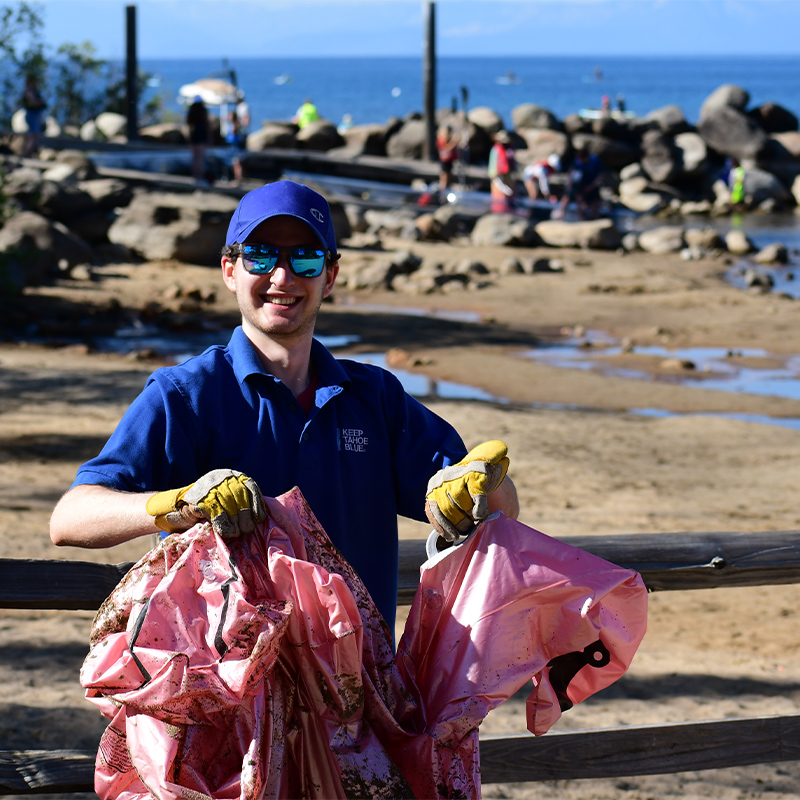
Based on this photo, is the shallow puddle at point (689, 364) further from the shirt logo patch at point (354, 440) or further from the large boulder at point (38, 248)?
the shirt logo patch at point (354, 440)

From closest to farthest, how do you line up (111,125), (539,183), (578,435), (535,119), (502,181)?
1. (578,435)
2. (502,181)
3. (539,183)
4. (111,125)
5. (535,119)

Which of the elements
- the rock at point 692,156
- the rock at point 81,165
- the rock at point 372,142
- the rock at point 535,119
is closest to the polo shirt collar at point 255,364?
the rock at point 81,165

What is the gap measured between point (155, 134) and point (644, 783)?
32193 millimetres

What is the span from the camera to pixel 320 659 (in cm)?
213

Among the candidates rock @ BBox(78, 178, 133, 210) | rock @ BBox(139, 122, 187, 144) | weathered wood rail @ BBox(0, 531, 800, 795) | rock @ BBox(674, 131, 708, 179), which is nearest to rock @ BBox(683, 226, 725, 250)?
rock @ BBox(78, 178, 133, 210)

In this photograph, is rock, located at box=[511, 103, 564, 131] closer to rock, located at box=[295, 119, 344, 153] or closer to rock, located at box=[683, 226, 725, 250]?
rock, located at box=[295, 119, 344, 153]

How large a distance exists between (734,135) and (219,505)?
122 feet

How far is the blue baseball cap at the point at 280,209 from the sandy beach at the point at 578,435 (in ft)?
8.56

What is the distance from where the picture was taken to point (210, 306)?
605 inches

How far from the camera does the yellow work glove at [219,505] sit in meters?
2.06

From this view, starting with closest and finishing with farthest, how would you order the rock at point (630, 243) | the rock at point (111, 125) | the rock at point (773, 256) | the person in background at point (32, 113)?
the person in background at point (32, 113) → the rock at point (773, 256) → the rock at point (630, 243) → the rock at point (111, 125)

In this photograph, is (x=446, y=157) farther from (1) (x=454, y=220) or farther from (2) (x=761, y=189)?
(2) (x=761, y=189)

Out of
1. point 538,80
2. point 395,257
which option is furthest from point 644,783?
point 538,80

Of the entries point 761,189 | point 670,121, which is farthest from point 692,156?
point 761,189
